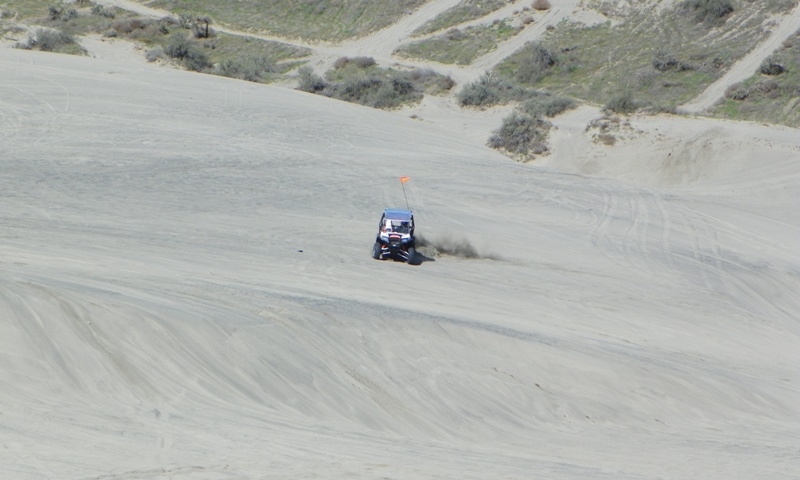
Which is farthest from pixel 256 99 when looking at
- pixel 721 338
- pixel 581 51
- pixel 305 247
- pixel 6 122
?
pixel 721 338

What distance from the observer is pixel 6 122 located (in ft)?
122

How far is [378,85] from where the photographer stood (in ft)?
175

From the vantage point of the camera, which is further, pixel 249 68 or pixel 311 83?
pixel 249 68

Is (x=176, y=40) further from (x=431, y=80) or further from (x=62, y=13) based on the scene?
(x=431, y=80)

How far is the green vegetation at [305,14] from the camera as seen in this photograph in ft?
225

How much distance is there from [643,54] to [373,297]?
40803 millimetres

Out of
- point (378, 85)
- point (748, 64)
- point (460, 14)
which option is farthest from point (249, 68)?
point (748, 64)

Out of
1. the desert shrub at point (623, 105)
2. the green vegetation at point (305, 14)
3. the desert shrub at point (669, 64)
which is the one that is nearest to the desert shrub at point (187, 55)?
the green vegetation at point (305, 14)

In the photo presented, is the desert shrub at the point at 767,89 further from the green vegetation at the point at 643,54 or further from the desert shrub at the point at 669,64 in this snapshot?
the desert shrub at the point at 669,64

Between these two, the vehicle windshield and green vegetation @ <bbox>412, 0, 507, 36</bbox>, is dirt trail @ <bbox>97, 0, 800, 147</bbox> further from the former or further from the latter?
the vehicle windshield

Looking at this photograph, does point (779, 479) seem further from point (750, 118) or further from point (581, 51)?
point (581, 51)

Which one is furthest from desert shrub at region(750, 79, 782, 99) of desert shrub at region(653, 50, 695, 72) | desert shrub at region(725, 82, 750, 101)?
desert shrub at region(653, 50, 695, 72)

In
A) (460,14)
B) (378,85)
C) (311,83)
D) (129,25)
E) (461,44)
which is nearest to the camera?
(378,85)

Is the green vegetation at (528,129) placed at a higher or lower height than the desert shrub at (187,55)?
lower
